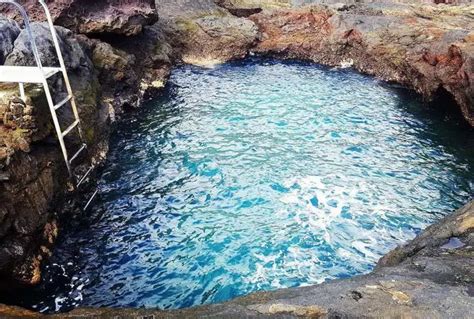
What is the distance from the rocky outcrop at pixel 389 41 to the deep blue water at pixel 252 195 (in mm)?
1667

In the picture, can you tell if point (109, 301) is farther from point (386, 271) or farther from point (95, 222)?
point (386, 271)

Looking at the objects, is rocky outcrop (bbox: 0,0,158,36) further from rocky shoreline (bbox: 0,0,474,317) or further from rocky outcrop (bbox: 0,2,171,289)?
rocky outcrop (bbox: 0,2,171,289)

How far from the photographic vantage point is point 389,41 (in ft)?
71.5

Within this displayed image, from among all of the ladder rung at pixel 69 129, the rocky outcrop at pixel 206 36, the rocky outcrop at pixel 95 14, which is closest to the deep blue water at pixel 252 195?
the ladder rung at pixel 69 129

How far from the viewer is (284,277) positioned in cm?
827

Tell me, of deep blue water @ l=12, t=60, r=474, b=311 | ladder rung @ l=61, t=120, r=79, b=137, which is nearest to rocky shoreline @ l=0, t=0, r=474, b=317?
ladder rung @ l=61, t=120, r=79, b=137

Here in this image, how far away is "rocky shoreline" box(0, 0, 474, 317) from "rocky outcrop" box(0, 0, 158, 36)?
0.05 metres

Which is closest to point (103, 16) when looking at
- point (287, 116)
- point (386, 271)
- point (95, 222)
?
point (287, 116)

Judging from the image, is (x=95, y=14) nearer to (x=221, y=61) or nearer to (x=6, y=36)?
(x=6, y=36)

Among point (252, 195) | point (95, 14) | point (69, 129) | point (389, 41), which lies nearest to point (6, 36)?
point (69, 129)

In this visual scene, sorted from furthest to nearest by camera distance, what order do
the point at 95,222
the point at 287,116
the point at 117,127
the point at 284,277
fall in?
the point at 287,116 → the point at 117,127 → the point at 95,222 → the point at 284,277

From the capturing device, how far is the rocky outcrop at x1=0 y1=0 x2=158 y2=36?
Answer: 53.6 feet

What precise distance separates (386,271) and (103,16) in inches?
622

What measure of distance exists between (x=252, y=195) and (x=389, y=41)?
15.0 meters
